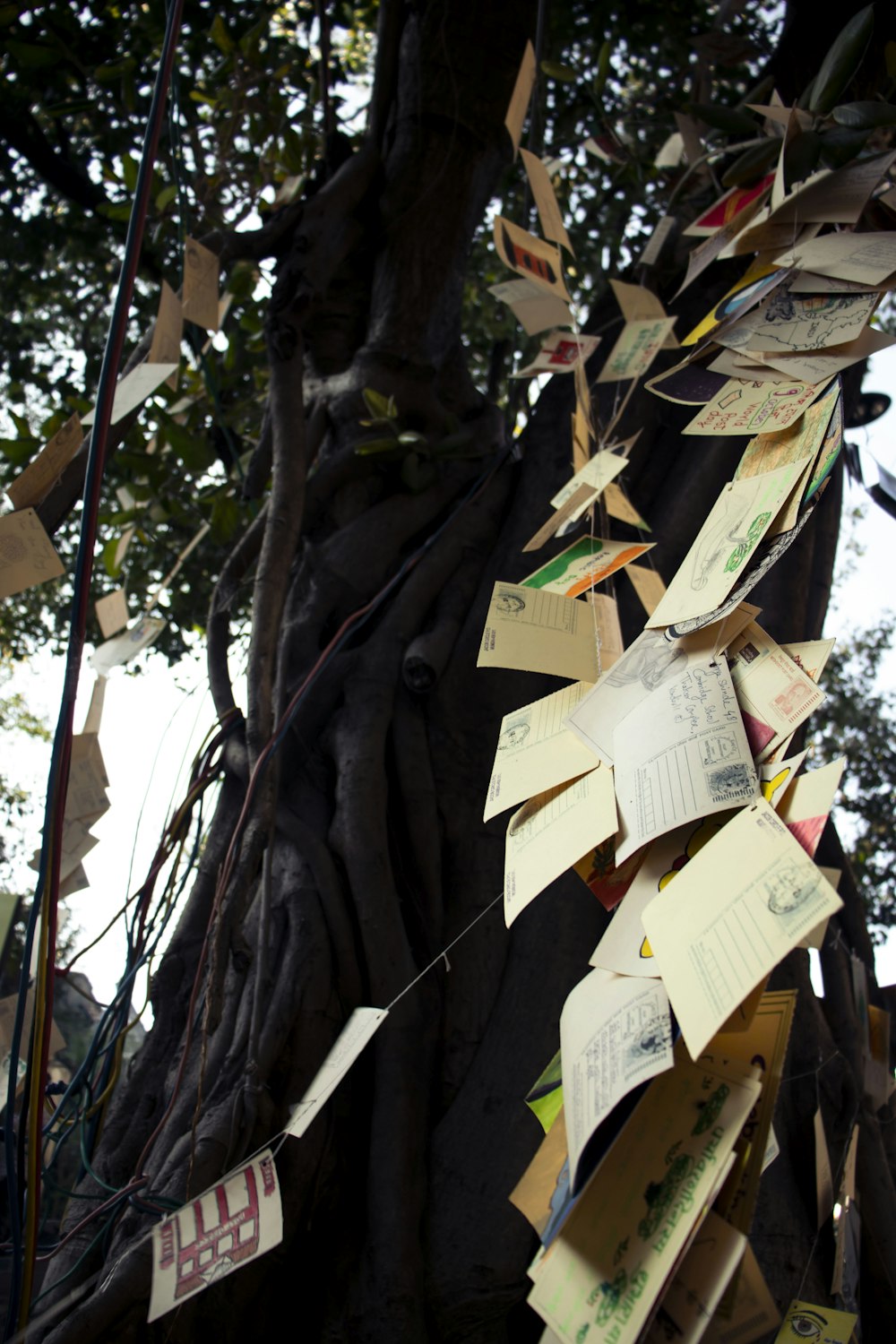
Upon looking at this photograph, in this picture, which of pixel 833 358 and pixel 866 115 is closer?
pixel 833 358

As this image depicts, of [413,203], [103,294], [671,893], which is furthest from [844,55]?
[103,294]

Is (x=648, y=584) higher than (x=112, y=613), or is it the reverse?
(x=112, y=613)

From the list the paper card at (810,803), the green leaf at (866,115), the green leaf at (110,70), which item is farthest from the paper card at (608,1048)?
the green leaf at (110,70)

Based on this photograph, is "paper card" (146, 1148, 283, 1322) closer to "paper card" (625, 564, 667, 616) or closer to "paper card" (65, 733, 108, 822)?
"paper card" (65, 733, 108, 822)

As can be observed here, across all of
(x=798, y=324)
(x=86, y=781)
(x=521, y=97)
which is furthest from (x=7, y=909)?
(x=521, y=97)

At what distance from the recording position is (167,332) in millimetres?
1298

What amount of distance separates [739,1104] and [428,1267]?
0.73m

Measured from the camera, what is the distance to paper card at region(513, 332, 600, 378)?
61.7 inches

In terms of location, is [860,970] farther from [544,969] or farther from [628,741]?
[628,741]

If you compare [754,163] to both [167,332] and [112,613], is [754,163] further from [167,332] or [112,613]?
[112,613]

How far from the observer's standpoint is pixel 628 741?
2.58 ft

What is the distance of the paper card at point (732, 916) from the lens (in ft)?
1.86

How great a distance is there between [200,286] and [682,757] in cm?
103

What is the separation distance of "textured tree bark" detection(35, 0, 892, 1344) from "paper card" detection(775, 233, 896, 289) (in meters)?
0.62
